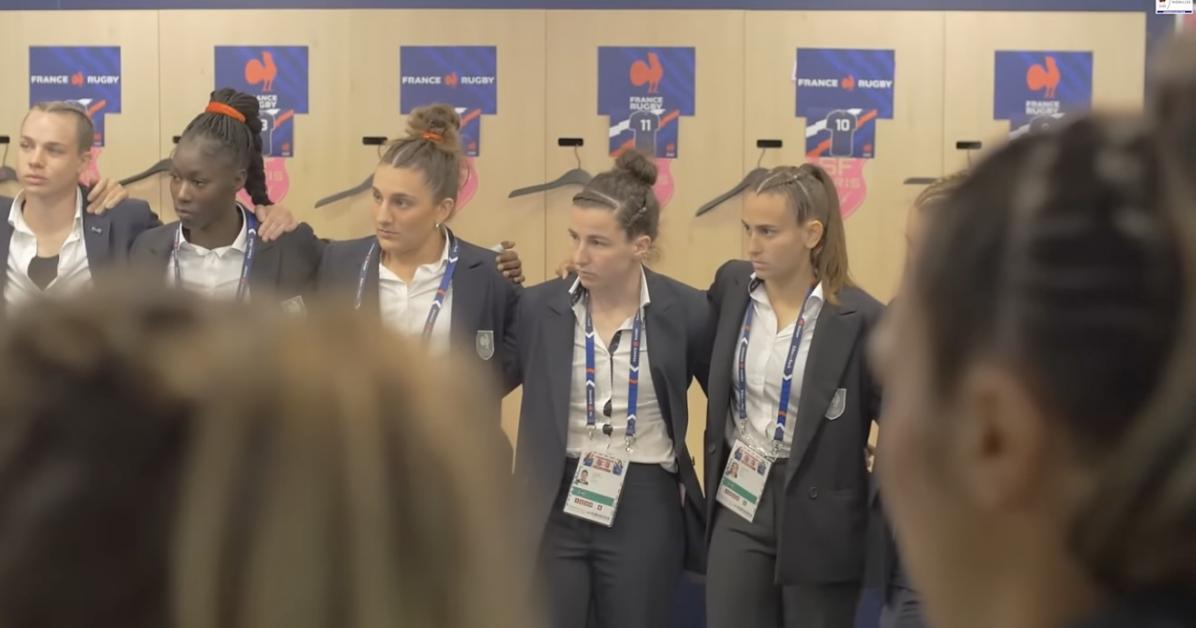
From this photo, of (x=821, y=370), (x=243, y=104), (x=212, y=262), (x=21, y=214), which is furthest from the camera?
(x=243, y=104)

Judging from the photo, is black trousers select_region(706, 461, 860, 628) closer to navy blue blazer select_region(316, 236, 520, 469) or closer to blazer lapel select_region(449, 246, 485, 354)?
navy blue blazer select_region(316, 236, 520, 469)

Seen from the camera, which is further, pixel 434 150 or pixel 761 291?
pixel 434 150

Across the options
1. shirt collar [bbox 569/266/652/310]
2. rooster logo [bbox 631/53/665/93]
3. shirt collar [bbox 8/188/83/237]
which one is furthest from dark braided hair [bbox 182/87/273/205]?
rooster logo [bbox 631/53/665/93]

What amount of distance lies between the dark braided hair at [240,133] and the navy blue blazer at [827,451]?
1912mm

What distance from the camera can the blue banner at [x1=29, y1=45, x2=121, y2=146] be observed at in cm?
777

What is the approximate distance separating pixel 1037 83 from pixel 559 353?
4.39 metres

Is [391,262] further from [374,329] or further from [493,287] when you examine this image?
[374,329]

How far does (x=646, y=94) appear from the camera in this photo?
777cm

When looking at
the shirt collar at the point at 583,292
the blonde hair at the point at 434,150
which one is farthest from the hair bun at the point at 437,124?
the shirt collar at the point at 583,292

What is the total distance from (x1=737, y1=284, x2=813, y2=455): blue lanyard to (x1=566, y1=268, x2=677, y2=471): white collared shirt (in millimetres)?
268

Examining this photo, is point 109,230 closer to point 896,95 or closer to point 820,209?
point 820,209

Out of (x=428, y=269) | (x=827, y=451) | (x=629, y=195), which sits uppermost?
(x=629, y=195)

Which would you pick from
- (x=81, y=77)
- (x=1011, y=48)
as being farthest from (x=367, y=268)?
(x=1011, y=48)

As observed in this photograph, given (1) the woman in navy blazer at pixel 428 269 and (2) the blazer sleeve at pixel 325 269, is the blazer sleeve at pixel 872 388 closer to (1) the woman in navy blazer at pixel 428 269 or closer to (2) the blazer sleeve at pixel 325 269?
(1) the woman in navy blazer at pixel 428 269
